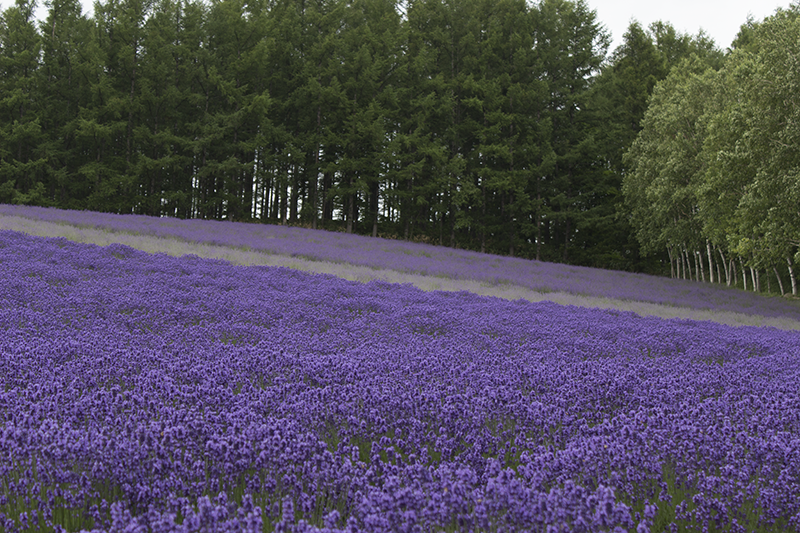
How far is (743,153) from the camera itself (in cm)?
1986

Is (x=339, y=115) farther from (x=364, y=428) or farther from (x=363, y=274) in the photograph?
(x=364, y=428)

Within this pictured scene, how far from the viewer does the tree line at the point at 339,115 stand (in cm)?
3806

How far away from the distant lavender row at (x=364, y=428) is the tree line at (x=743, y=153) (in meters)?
12.7

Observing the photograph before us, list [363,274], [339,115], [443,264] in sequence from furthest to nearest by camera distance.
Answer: [339,115] → [443,264] → [363,274]

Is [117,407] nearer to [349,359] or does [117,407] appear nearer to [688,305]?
[349,359]

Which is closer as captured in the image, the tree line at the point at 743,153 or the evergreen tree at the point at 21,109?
the tree line at the point at 743,153

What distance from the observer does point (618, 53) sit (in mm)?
48750

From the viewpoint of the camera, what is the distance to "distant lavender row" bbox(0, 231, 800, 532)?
2.66m

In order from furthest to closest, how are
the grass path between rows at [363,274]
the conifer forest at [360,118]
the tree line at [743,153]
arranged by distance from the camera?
the conifer forest at [360,118] → the tree line at [743,153] → the grass path between rows at [363,274]

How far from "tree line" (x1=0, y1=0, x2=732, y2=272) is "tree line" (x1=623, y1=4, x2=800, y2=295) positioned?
24.5 feet

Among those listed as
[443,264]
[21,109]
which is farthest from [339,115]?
[21,109]

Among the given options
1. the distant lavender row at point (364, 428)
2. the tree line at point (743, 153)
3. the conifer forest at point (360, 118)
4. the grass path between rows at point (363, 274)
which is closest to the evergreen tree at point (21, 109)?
the conifer forest at point (360, 118)

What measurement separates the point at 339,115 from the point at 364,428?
1532 inches

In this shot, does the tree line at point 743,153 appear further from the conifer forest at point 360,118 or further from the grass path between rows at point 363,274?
the grass path between rows at point 363,274
